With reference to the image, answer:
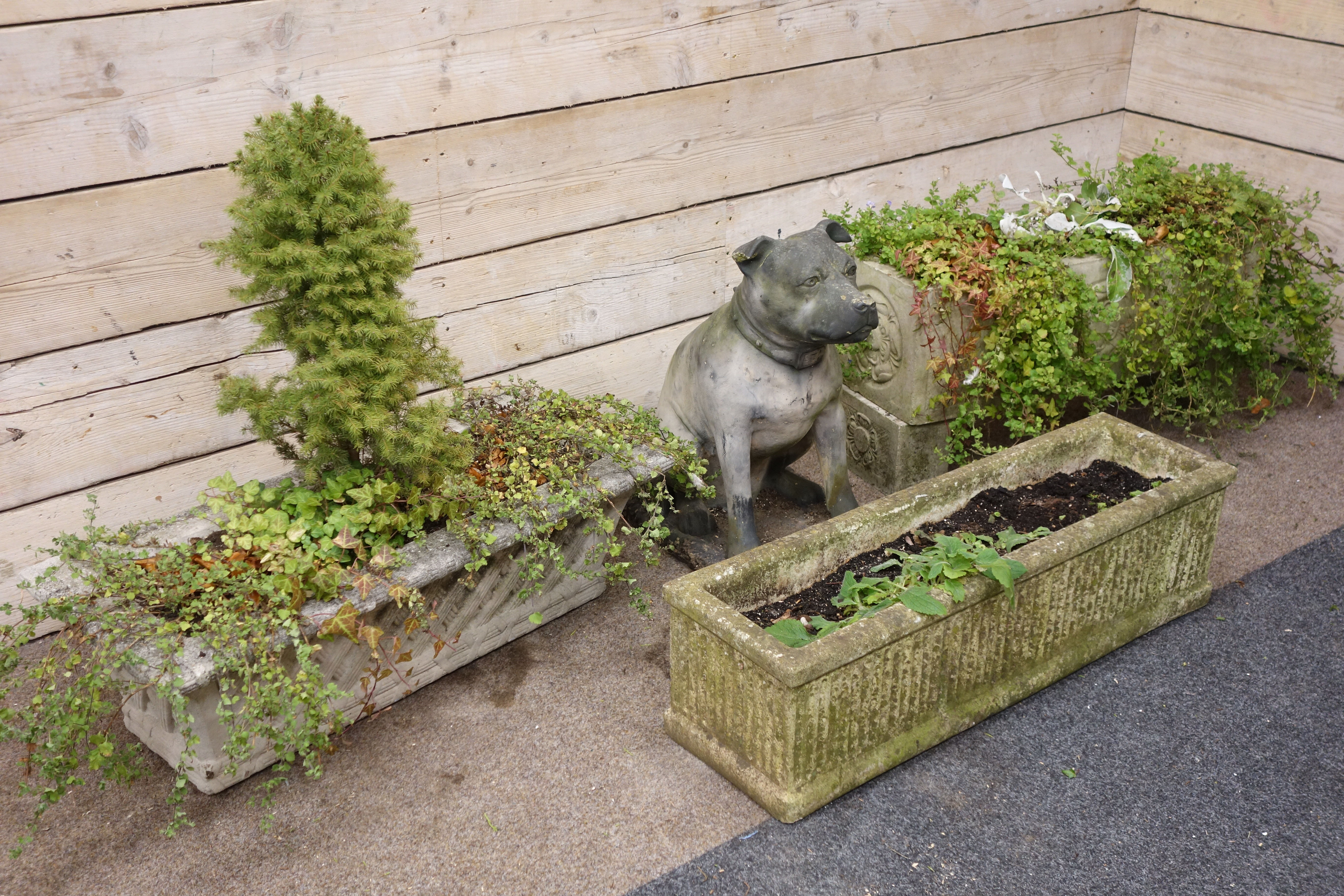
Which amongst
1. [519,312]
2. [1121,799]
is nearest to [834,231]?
[519,312]

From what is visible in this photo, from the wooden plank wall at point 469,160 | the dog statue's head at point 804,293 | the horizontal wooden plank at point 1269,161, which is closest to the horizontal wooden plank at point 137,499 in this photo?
the wooden plank wall at point 469,160

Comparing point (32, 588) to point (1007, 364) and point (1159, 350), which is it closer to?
point (1007, 364)

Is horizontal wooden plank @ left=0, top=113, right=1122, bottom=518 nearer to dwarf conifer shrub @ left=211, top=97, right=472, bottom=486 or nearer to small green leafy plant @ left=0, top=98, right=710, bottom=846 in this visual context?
small green leafy plant @ left=0, top=98, right=710, bottom=846

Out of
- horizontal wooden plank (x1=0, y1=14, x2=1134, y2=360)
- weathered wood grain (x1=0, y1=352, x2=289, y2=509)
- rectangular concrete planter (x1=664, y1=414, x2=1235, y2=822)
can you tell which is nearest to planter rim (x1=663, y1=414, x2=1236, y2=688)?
rectangular concrete planter (x1=664, y1=414, x2=1235, y2=822)

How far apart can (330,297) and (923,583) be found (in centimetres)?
150

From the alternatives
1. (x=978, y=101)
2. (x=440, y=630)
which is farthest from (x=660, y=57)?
(x=440, y=630)

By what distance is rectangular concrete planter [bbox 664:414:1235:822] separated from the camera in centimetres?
252

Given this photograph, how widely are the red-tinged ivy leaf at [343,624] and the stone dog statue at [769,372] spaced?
108 cm

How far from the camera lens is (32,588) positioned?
2.57 metres

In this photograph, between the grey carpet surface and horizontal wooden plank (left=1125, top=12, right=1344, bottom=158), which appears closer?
the grey carpet surface

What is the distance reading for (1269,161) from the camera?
172 inches

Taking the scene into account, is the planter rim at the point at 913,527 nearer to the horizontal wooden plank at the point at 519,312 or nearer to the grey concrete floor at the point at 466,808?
the grey concrete floor at the point at 466,808

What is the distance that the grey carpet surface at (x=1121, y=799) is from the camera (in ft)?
8.09

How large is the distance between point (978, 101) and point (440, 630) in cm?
271
